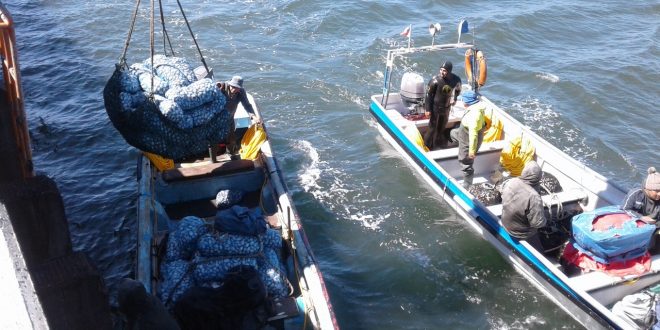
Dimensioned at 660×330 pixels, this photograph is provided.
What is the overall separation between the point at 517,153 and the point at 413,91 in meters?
2.83

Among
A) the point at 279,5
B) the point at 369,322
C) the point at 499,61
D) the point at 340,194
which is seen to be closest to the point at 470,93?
the point at 340,194

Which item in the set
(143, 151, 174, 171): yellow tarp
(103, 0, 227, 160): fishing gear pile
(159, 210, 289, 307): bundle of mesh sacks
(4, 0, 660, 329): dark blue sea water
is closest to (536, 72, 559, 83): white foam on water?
(4, 0, 660, 329): dark blue sea water

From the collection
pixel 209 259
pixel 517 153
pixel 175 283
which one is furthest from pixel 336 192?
pixel 175 283

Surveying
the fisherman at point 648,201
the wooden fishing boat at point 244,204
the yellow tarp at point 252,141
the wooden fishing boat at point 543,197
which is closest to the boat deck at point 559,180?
the wooden fishing boat at point 543,197

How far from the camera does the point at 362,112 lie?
1429 centimetres

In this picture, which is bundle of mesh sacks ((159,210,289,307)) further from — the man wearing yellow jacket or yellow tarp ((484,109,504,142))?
yellow tarp ((484,109,504,142))

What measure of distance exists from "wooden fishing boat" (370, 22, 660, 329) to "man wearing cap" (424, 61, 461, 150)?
1.14 ft

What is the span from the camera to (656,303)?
6934 mm

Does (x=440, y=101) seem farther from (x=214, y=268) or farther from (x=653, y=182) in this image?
(x=214, y=268)

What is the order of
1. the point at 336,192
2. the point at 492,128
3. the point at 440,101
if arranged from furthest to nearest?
1. the point at 336,192
2. the point at 492,128
3. the point at 440,101

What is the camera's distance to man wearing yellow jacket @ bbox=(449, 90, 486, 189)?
9375 mm

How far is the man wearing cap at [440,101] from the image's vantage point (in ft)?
33.8

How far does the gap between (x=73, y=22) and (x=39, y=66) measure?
4.01 meters

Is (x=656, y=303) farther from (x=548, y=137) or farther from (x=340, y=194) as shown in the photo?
(x=548, y=137)
